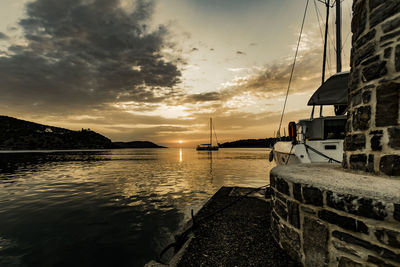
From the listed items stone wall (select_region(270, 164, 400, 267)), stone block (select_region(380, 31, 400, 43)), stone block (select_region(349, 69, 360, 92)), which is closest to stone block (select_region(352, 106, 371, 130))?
stone block (select_region(349, 69, 360, 92))

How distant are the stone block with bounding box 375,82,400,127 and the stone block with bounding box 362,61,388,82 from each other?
0.19m

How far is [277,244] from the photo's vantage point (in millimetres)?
3391

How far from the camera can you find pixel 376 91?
286 centimetres

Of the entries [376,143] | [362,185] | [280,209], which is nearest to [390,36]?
[376,143]

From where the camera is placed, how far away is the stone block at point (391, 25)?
8.70 ft

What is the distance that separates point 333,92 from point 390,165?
893 cm

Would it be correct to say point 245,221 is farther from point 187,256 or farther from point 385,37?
point 385,37

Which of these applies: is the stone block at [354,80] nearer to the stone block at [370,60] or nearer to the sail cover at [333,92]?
the stone block at [370,60]

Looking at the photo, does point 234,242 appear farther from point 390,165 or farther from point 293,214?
point 390,165

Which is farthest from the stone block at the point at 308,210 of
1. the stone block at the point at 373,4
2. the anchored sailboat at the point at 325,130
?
the anchored sailboat at the point at 325,130

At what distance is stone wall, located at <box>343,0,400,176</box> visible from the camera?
2.66 metres

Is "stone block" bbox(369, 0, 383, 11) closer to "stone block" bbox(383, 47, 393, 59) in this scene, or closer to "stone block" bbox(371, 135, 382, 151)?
"stone block" bbox(383, 47, 393, 59)

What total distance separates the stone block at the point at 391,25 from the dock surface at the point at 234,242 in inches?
152

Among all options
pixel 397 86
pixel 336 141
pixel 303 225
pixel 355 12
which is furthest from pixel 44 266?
pixel 336 141
